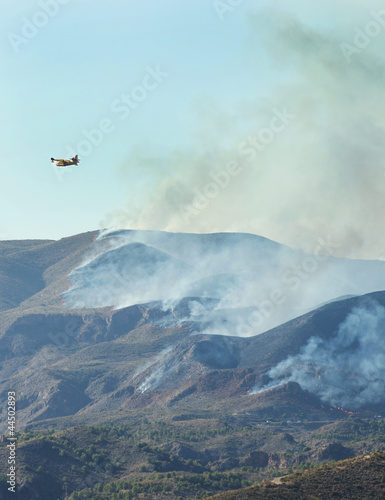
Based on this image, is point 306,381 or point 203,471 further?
point 306,381

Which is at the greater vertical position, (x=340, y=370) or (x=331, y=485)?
(x=340, y=370)

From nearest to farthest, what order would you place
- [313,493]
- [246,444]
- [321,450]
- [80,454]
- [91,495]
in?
1. [313,493]
2. [91,495]
3. [80,454]
4. [321,450]
5. [246,444]

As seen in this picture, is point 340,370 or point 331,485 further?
point 340,370

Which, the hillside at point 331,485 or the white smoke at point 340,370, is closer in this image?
the hillside at point 331,485

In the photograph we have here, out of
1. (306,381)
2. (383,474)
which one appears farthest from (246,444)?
(383,474)

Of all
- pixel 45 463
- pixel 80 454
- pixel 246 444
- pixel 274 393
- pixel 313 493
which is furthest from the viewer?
pixel 274 393

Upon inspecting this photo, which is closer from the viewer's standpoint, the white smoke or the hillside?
the hillside

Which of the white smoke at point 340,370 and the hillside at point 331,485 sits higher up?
the white smoke at point 340,370

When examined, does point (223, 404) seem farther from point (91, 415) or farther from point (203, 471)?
point (203, 471)
